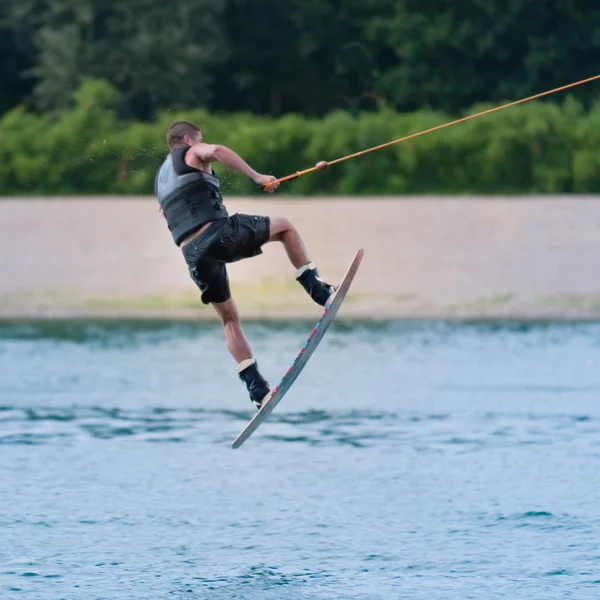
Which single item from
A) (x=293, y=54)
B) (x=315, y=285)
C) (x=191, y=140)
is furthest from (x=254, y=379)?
(x=293, y=54)

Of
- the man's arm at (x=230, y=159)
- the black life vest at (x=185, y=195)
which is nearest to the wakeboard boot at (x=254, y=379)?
the black life vest at (x=185, y=195)

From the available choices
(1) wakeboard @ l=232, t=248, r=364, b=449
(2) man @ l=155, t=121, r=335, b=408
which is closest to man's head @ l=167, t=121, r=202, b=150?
(2) man @ l=155, t=121, r=335, b=408

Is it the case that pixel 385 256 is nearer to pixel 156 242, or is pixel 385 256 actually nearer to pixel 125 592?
pixel 156 242

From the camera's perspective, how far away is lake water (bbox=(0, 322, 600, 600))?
10367 millimetres

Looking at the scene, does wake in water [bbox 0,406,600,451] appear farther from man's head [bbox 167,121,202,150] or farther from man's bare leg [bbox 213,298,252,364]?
man's head [bbox 167,121,202,150]

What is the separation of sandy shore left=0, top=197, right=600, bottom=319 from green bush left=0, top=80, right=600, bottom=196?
73 cm

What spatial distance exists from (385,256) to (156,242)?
3.51 meters

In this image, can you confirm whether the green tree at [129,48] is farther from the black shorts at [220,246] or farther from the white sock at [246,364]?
the black shorts at [220,246]

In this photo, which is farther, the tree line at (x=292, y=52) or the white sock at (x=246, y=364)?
the tree line at (x=292, y=52)

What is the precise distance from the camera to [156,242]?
24641 millimetres

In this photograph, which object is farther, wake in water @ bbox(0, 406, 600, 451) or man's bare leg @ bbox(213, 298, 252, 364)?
wake in water @ bbox(0, 406, 600, 451)

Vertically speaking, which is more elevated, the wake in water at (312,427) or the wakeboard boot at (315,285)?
the wakeboard boot at (315,285)

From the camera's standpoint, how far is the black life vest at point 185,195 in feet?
32.3

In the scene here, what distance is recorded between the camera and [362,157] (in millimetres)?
26266
